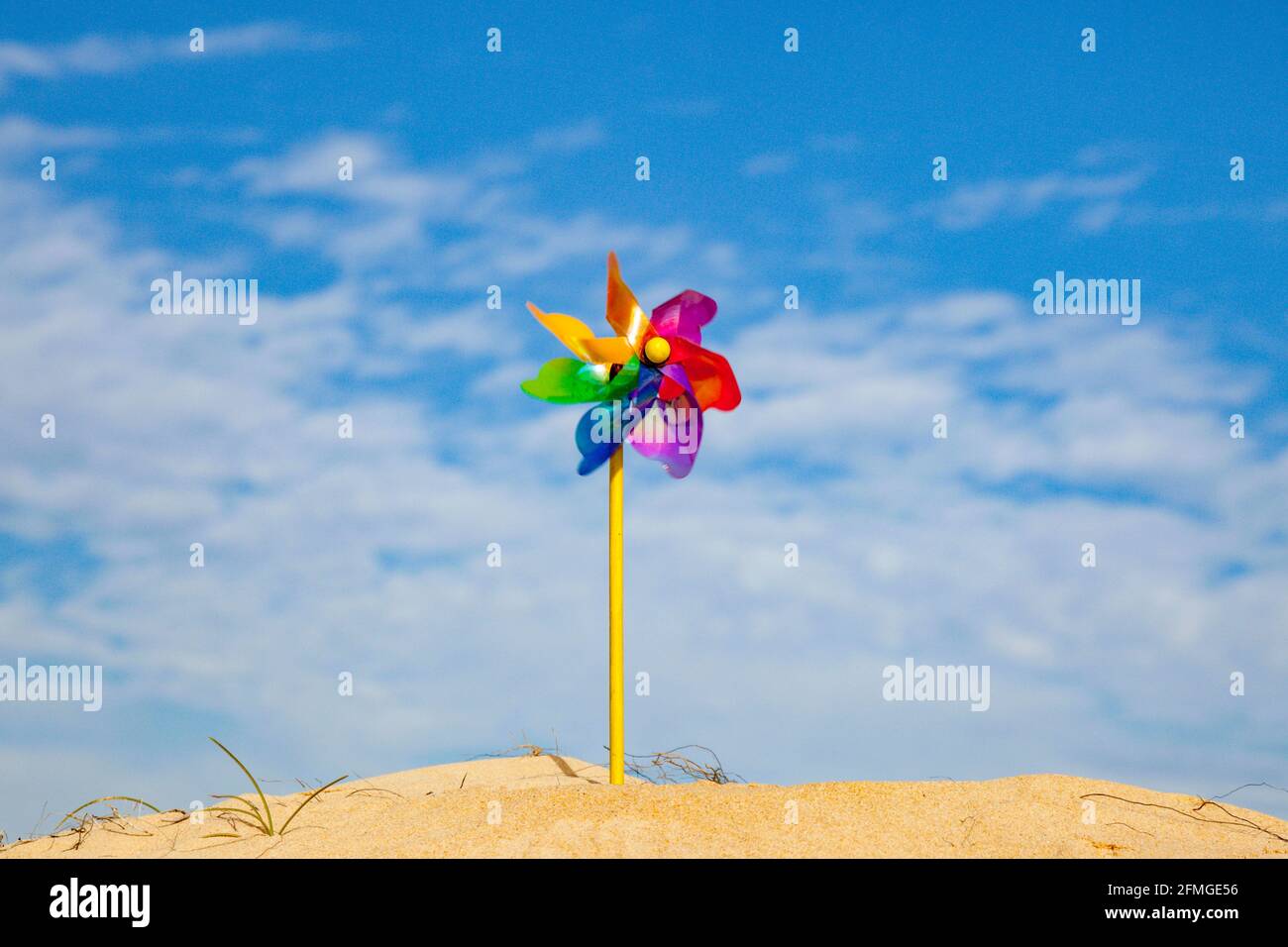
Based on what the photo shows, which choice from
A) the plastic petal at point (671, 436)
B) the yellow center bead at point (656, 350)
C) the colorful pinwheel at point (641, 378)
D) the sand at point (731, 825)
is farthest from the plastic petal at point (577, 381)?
the sand at point (731, 825)

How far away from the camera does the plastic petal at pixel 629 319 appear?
29.8ft

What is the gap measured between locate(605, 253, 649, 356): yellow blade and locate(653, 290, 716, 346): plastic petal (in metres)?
0.13

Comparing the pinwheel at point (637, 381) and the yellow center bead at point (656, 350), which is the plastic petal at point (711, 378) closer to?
the pinwheel at point (637, 381)

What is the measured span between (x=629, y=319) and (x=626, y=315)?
0.13ft

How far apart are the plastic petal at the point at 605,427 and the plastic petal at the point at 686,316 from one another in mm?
375

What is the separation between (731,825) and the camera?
22.2 ft

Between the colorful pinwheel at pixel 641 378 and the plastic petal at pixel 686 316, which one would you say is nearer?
the colorful pinwheel at pixel 641 378

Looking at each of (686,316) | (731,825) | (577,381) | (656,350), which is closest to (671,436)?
(656,350)

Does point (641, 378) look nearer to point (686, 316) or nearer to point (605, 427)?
point (605, 427)

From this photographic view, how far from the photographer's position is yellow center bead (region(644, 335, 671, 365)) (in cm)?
A: 901

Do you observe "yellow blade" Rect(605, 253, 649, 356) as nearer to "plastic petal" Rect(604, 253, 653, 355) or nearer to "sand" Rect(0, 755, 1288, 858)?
"plastic petal" Rect(604, 253, 653, 355)
